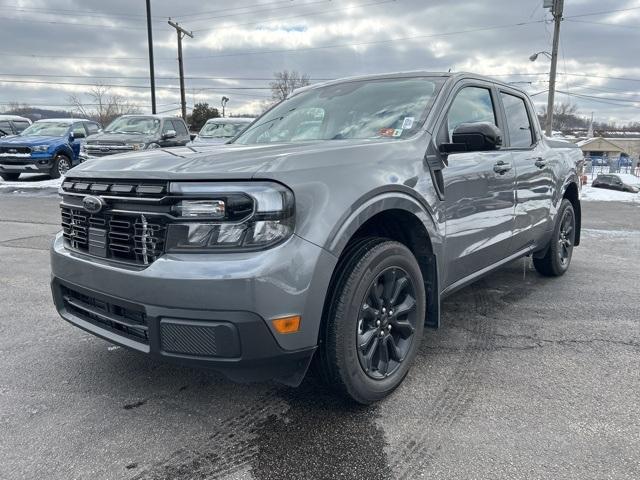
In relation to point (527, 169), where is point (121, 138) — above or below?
above

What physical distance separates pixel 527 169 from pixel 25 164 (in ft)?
48.3

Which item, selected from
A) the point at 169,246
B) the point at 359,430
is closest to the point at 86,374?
the point at 169,246

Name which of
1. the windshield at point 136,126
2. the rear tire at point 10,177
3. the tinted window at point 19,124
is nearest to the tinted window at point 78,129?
the windshield at point 136,126

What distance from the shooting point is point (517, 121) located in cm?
442

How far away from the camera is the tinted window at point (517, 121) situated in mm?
4238

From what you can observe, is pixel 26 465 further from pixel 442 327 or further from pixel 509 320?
pixel 509 320

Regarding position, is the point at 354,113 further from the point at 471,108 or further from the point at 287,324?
the point at 287,324

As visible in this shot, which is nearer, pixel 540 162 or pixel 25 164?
pixel 540 162

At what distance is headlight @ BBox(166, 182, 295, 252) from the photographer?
216 cm

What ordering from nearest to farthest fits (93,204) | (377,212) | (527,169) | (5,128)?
(93,204)
(377,212)
(527,169)
(5,128)

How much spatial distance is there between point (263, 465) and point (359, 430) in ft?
1.71

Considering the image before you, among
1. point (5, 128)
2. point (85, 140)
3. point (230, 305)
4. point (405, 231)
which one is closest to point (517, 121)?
point (405, 231)

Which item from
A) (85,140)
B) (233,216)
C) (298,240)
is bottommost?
(298,240)

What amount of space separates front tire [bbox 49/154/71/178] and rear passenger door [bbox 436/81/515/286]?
567 inches
